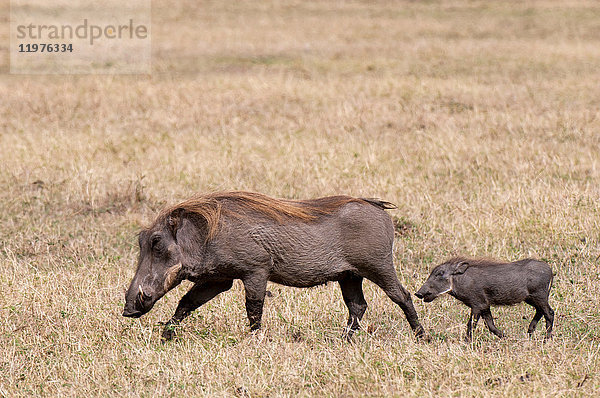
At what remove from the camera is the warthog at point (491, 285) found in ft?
19.3

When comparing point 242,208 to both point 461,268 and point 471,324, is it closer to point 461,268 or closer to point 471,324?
point 461,268

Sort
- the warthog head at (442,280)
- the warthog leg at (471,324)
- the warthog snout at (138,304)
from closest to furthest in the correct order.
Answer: the warthog snout at (138,304) → the warthog leg at (471,324) → the warthog head at (442,280)

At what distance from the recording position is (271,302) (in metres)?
6.70

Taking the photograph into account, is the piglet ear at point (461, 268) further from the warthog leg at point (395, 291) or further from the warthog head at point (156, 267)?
the warthog head at point (156, 267)

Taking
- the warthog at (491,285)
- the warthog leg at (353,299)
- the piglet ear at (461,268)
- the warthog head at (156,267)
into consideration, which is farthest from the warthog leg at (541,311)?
the warthog head at (156,267)

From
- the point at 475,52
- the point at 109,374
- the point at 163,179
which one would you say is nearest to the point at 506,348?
the point at 109,374

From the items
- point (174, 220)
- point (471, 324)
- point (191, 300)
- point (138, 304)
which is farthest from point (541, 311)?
point (138, 304)

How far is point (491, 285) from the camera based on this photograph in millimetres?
5879

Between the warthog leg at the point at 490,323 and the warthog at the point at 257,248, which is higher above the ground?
the warthog at the point at 257,248

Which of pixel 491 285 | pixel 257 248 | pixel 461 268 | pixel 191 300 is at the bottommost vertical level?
pixel 191 300

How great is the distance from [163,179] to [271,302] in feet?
14.1

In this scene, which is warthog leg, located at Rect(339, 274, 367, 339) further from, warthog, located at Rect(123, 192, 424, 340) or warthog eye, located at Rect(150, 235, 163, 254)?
warthog eye, located at Rect(150, 235, 163, 254)

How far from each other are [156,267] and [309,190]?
457cm

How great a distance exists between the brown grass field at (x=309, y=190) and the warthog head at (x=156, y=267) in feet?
1.12
